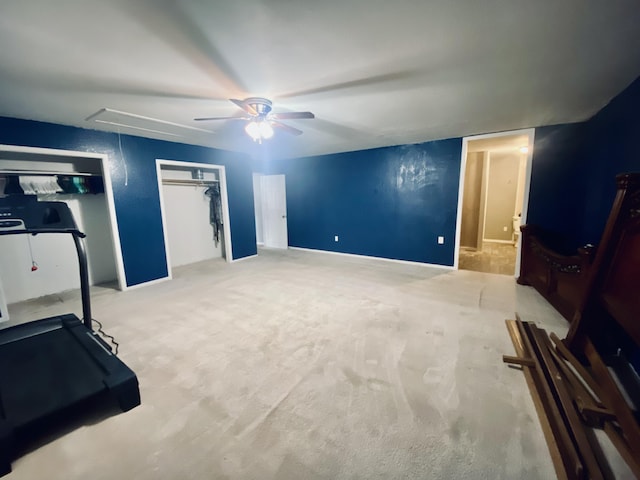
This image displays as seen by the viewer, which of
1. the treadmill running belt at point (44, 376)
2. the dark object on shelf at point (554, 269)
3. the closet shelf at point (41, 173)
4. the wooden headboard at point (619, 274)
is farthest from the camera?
the closet shelf at point (41, 173)

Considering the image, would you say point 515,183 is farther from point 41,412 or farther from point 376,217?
point 41,412

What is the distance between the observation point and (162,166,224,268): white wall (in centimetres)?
499

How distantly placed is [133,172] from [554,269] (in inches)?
228

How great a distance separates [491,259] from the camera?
5.27 metres

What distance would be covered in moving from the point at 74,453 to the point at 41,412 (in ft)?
0.97

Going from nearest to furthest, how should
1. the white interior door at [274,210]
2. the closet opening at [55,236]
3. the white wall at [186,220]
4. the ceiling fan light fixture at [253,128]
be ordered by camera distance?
the ceiling fan light fixture at [253,128] < the closet opening at [55,236] < the white wall at [186,220] < the white interior door at [274,210]

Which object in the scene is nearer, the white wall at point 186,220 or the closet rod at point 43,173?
the closet rod at point 43,173

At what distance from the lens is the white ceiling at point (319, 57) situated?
4.49ft

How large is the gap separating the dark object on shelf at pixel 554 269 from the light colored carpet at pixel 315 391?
0.19 metres

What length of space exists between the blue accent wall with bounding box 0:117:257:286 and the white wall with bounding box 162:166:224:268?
2.05 feet

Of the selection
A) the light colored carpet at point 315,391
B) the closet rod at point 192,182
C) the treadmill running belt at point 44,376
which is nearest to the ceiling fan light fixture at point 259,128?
the light colored carpet at point 315,391

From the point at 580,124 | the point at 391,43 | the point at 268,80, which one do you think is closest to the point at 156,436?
the point at 268,80

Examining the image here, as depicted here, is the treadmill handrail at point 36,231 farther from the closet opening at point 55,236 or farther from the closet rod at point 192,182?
the closet rod at point 192,182

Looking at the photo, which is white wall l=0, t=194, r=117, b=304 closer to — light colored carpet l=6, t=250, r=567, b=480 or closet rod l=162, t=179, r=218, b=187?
light colored carpet l=6, t=250, r=567, b=480
